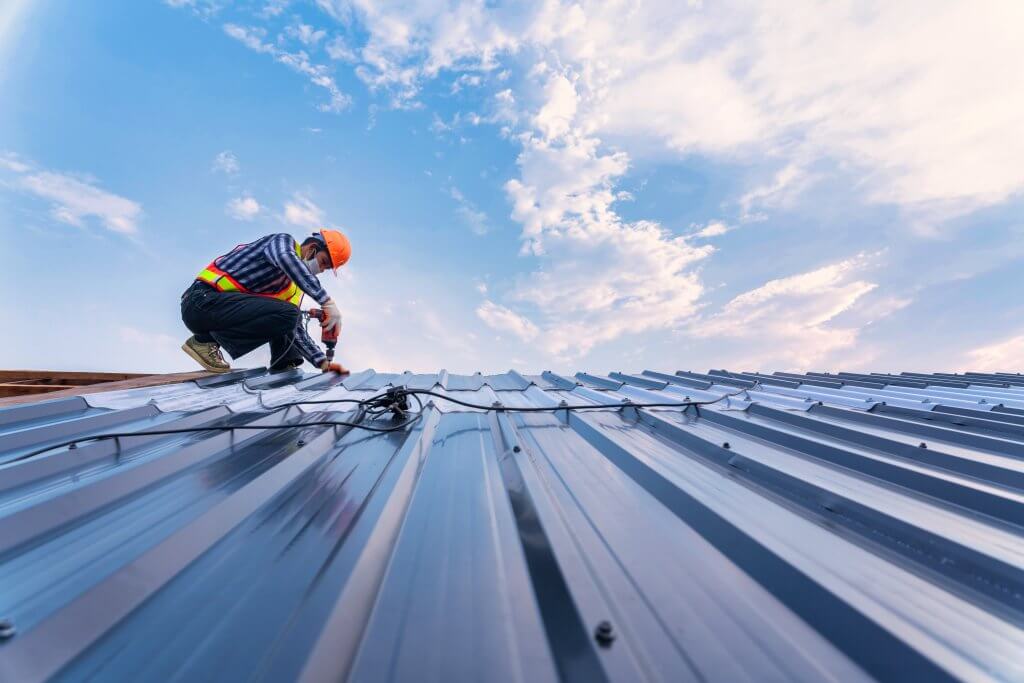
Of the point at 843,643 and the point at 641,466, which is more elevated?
the point at 641,466

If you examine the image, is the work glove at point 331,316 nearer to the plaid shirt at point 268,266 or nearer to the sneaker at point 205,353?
the plaid shirt at point 268,266

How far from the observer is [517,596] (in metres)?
0.86

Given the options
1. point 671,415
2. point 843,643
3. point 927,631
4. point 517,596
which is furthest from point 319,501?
point 671,415

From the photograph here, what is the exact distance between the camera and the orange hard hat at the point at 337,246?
14.3 feet

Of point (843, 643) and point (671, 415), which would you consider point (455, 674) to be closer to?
point (843, 643)

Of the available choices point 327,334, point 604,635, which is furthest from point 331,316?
point 604,635

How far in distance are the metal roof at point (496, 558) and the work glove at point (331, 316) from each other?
7.64 ft

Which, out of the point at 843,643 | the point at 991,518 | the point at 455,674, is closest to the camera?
the point at 455,674

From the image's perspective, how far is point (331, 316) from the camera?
434 cm

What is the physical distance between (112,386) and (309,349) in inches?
63.5

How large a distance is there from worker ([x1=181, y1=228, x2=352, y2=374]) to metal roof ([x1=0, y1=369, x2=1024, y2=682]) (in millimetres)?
1890

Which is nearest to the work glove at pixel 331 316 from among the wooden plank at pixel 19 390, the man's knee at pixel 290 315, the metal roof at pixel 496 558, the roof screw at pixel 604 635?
the man's knee at pixel 290 315

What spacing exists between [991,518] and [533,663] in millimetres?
1813

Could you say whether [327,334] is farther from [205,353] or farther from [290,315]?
[205,353]
